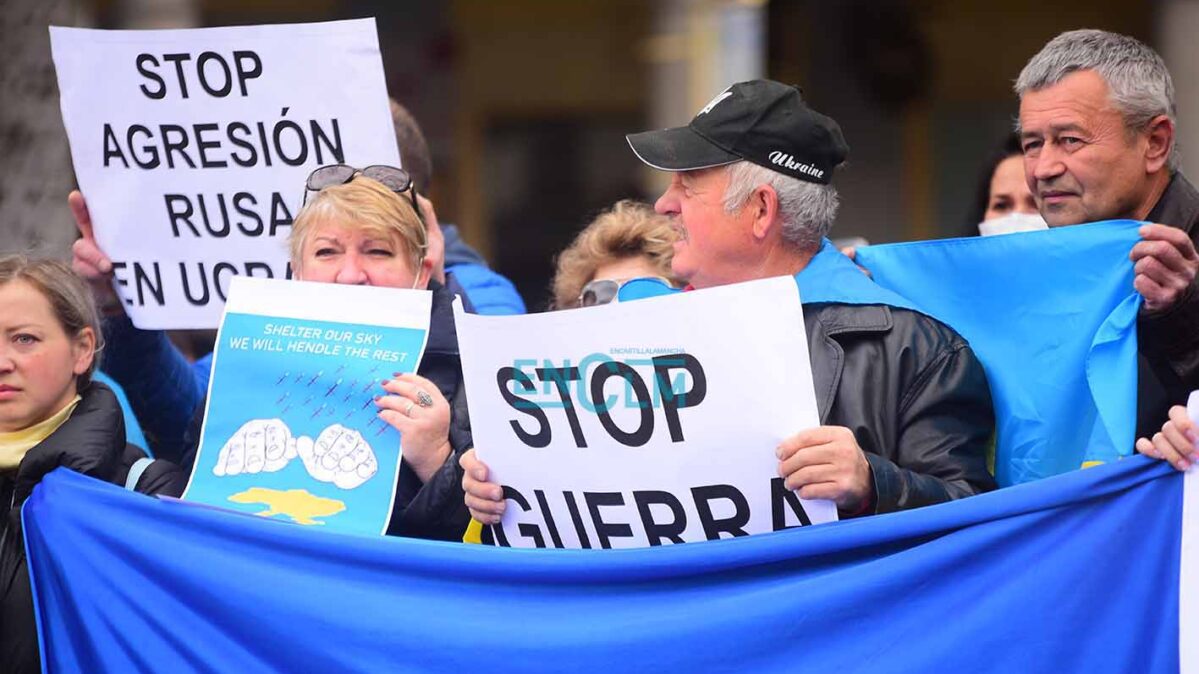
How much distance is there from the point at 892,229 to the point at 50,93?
7.33m

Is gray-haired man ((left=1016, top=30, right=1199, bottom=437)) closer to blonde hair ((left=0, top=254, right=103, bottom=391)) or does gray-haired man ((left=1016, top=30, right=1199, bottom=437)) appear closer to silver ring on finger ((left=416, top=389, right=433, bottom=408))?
silver ring on finger ((left=416, top=389, right=433, bottom=408))

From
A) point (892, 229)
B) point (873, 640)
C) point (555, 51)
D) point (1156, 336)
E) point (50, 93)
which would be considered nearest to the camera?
point (873, 640)

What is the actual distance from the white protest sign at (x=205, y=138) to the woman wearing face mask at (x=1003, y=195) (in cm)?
Result: 169

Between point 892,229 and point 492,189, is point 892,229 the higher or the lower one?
the lower one

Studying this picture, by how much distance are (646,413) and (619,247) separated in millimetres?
1388

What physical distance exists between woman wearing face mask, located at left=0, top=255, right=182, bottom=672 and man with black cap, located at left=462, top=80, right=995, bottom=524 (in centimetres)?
82

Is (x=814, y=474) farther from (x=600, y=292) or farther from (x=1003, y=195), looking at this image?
(x=1003, y=195)

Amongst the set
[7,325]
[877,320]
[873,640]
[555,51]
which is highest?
[555,51]

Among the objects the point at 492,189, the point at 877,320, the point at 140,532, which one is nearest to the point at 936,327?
the point at 877,320

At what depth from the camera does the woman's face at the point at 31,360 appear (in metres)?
3.38

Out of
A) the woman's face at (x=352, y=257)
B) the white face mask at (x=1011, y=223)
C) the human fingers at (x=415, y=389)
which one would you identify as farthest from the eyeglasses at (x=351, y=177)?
the white face mask at (x=1011, y=223)

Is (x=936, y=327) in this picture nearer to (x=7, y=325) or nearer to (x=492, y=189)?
(x=7, y=325)

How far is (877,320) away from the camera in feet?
10.4

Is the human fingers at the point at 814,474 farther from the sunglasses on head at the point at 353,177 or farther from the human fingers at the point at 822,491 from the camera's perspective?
the sunglasses on head at the point at 353,177
